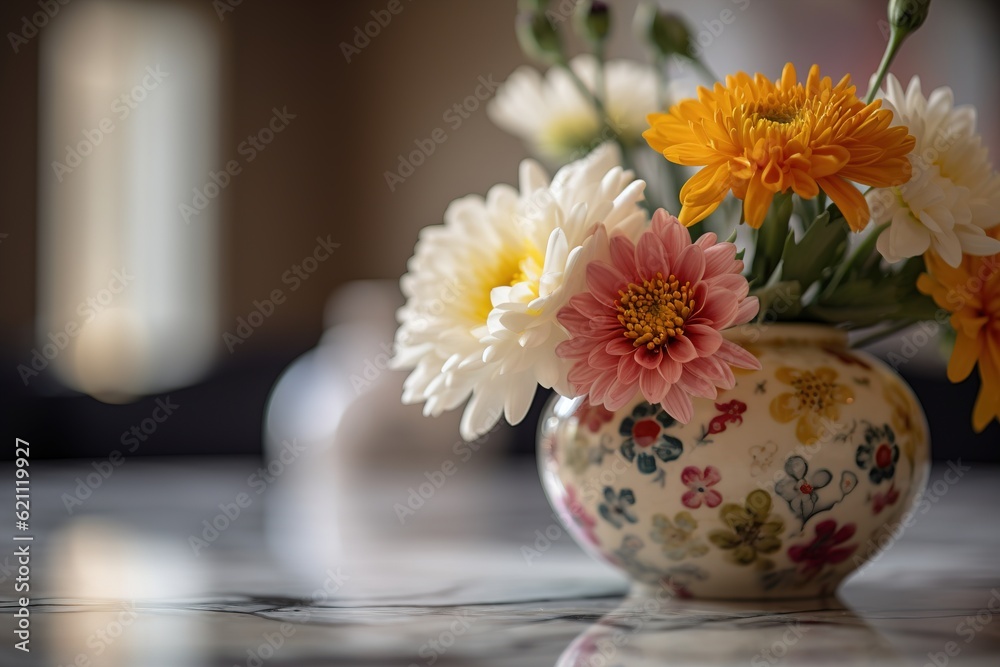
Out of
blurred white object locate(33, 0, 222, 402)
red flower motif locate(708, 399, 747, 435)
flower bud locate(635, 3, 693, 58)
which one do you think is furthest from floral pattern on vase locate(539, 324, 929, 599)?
blurred white object locate(33, 0, 222, 402)

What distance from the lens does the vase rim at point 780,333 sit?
0.54 meters

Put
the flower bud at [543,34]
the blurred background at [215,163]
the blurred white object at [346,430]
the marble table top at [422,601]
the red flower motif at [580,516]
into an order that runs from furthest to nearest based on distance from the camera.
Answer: the blurred background at [215,163]
the blurred white object at [346,430]
the flower bud at [543,34]
the red flower motif at [580,516]
the marble table top at [422,601]

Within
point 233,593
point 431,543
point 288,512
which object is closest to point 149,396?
point 288,512

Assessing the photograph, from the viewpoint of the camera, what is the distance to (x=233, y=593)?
1.98 ft

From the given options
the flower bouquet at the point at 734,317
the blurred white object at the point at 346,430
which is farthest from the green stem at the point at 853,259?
the blurred white object at the point at 346,430

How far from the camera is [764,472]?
51 centimetres

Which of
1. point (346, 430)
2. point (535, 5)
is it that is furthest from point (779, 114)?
point (346, 430)

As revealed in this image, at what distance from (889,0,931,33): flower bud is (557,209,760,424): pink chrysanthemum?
0.19m

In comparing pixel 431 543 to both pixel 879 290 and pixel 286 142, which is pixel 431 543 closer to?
pixel 879 290

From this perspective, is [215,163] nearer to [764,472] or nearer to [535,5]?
[535,5]

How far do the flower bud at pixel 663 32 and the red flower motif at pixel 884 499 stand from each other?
303 millimetres

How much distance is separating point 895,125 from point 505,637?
326mm

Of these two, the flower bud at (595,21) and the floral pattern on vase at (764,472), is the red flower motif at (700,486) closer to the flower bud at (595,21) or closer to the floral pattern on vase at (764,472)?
the floral pattern on vase at (764,472)

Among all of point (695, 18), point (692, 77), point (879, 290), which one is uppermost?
point (695, 18)
